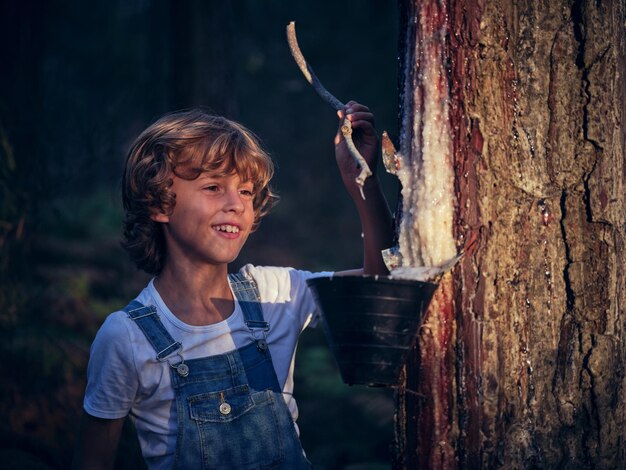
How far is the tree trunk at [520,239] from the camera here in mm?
2039

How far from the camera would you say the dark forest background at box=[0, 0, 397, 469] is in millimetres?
5988

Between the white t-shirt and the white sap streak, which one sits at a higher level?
the white sap streak

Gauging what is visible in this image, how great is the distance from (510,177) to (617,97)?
1.48ft

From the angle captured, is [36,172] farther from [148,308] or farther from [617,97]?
[617,97]

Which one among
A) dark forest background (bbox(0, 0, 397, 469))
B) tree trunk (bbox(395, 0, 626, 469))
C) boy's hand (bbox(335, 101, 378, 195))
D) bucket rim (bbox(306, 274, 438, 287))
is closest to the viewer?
bucket rim (bbox(306, 274, 438, 287))

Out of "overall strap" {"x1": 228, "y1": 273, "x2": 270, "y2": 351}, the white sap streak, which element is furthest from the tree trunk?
"overall strap" {"x1": 228, "y1": 273, "x2": 270, "y2": 351}

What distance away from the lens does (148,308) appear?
2701 mm

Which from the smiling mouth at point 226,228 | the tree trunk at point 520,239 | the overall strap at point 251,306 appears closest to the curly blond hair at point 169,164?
the smiling mouth at point 226,228

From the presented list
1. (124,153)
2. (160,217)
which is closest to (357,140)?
(160,217)

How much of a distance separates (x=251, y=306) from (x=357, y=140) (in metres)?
0.82

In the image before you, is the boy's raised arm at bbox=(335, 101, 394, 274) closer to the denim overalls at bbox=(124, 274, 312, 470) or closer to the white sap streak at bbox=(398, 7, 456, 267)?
the white sap streak at bbox=(398, 7, 456, 267)

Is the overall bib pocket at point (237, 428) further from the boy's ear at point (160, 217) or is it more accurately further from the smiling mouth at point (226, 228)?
the boy's ear at point (160, 217)

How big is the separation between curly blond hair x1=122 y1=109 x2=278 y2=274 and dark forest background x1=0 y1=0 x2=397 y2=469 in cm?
133

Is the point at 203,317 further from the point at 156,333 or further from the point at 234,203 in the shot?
the point at 234,203
